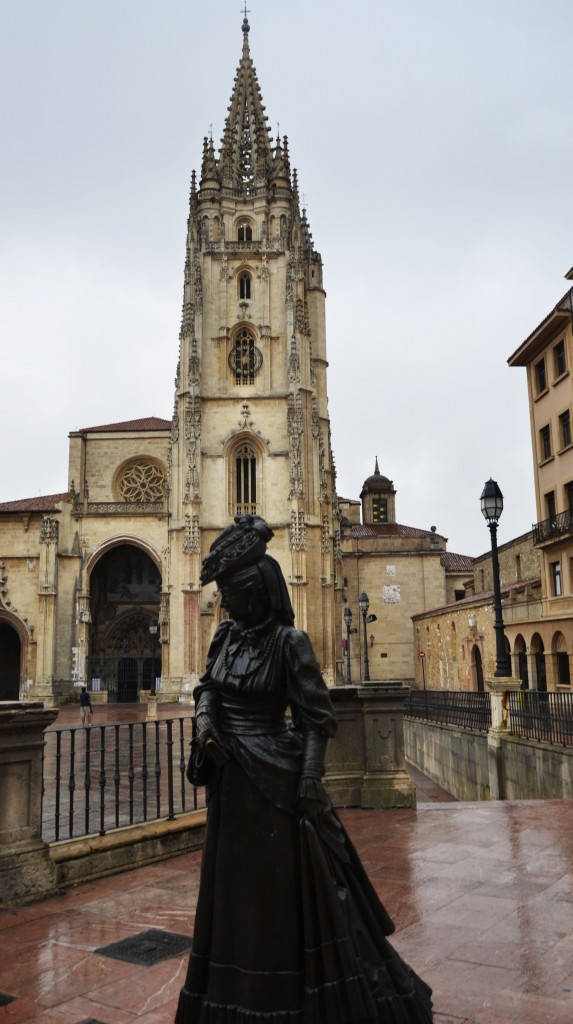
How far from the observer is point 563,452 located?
92.6 feet

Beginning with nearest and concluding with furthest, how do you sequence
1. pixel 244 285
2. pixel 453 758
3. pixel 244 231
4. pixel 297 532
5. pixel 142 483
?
1. pixel 453 758
2. pixel 297 532
3. pixel 244 285
4. pixel 244 231
5. pixel 142 483

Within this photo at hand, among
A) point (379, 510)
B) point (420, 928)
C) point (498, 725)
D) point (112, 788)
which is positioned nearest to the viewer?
point (420, 928)

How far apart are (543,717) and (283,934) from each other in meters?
13.6

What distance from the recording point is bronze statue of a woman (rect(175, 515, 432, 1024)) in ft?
10.1

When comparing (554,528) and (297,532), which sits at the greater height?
(297,532)

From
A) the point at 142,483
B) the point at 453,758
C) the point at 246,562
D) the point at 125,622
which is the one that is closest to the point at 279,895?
the point at 246,562

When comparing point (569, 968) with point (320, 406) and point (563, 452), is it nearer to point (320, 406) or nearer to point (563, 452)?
point (563, 452)

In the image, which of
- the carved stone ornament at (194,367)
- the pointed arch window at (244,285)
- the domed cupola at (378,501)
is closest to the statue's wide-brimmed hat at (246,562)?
the carved stone ornament at (194,367)

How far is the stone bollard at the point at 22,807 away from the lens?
5.63 m

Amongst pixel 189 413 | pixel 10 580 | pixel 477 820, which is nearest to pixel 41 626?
pixel 10 580

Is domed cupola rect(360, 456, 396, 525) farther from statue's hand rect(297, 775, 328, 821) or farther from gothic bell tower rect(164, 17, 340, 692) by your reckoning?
statue's hand rect(297, 775, 328, 821)

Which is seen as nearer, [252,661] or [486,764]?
[252,661]

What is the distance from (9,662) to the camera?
142 ft

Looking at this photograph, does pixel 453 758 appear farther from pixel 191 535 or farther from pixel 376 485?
pixel 376 485
